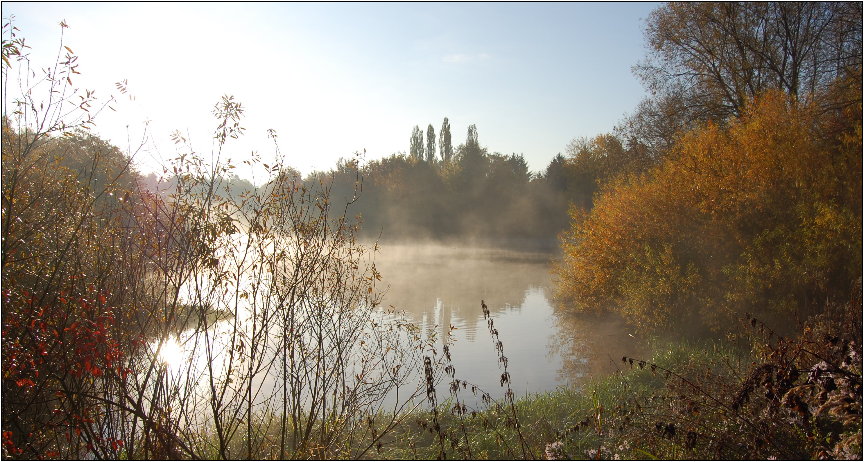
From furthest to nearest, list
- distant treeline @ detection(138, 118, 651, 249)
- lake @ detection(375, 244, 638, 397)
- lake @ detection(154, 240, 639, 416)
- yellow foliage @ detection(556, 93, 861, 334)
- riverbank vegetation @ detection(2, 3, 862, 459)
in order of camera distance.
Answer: distant treeline @ detection(138, 118, 651, 249) < lake @ detection(375, 244, 638, 397) < yellow foliage @ detection(556, 93, 861, 334) < lake @ detection(154, 240, 639, 416) < riverbank vegetation @ detection(2, 3, 862, 459)

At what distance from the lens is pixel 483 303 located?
4457mm

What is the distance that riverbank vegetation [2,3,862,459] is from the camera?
431cm

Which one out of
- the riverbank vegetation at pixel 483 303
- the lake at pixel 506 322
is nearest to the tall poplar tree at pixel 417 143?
the lake at pixel 506 322

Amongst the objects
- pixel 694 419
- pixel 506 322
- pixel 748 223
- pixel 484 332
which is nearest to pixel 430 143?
pixel 506 322

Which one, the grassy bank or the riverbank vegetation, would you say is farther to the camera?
the riverbank vegetation

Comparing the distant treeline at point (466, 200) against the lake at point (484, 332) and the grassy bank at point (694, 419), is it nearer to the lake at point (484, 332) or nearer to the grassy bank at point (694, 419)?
the lake at point (484, 332)

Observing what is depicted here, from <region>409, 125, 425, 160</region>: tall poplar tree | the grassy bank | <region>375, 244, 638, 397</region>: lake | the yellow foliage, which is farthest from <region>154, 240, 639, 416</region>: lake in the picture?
<region>409, 125, 425, 160</region>: tall poplar tree

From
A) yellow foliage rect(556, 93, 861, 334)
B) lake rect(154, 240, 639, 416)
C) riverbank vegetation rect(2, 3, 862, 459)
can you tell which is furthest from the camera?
yellow foliage rect(556, 93, 861, 334)

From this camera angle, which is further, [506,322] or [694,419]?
[506,322]

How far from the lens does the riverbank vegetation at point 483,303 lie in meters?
4.31

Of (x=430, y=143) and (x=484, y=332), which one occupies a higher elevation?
(x=430, y=143)

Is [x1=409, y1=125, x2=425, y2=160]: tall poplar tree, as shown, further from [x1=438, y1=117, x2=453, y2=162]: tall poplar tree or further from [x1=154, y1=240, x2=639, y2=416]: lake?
[x1=154, y1=240, x2=639, y2=416]: lake

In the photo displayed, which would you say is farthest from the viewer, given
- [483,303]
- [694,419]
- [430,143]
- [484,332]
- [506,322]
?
[430,143]

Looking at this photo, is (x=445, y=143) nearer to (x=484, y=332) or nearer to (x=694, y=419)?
(x=484, y=332)
